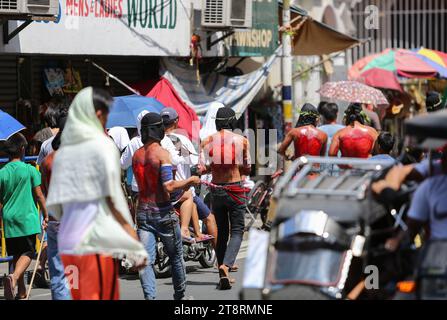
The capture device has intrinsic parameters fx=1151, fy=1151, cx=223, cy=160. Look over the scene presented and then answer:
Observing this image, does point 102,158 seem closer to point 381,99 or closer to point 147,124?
point 147,124

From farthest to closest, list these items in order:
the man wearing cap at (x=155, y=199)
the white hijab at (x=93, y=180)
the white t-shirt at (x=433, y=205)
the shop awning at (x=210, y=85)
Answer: the shop awning at (x=210, y=85) → the man wearing cap at (x=155, y=199) → the white hijab at (x=93, y=180) → the white t-shirt at (x=433, y=205)

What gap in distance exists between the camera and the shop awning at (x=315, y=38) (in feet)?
68.8

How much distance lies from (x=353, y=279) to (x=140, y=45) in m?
8.80

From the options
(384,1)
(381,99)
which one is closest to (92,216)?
(381,99)

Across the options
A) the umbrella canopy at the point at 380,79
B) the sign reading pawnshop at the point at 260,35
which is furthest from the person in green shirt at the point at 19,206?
the umbrella canopy at the point at 380,79

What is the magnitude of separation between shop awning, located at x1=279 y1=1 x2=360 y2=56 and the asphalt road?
8.41m

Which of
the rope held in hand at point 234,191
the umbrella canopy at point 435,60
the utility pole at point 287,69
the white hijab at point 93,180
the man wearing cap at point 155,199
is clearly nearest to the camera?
the white hijab at point 93,180

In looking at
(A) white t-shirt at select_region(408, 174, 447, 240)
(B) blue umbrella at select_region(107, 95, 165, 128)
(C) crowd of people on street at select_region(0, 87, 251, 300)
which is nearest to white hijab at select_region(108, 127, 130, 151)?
(C) crowd of people on street at select_region(0, 87, 251, 300)

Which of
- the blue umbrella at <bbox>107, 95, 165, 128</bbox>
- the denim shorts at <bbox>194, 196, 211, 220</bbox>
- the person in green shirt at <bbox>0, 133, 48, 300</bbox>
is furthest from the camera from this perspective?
the blue umbrella at <bbox>107, 95, 165, 128</bbox>

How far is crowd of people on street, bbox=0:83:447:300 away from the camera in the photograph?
747 centimetres

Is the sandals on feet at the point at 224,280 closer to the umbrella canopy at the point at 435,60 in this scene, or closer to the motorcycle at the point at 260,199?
the motorcycle at the point at 260,199

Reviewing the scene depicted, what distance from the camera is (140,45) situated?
1733 centimetres

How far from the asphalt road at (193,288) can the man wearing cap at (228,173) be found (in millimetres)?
252

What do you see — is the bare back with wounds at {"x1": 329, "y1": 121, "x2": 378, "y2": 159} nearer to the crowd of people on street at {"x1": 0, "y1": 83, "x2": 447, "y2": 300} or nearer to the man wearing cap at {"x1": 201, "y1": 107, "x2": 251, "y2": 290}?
the crowd of people on street at {"x1": 0, "y1": 83, "x2": 447, "y2": 300}
